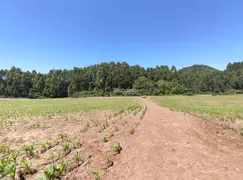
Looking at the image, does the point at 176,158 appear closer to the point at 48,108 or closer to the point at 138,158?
the point at 138,158

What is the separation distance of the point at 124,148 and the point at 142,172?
4.43ft

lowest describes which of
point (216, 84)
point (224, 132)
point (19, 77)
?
point (224, 132)

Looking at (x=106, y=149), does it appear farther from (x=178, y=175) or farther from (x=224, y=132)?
(x=224, y=132)

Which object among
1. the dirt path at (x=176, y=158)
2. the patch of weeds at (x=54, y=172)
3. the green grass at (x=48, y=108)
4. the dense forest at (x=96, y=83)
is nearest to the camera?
the patch of weeds at (x=54, y=172)

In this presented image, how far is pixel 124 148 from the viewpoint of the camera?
13.5ft

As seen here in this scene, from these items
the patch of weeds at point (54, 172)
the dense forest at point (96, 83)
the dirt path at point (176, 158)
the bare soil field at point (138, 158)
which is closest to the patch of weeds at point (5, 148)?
the bare soil field at point (138, 158)

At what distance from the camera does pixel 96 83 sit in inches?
2530

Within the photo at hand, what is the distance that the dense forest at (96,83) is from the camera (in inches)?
2344

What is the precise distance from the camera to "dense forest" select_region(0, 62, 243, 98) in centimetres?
5953

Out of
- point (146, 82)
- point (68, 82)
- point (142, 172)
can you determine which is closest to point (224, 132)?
point (142, 172)

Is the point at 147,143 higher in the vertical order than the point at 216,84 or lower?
lower

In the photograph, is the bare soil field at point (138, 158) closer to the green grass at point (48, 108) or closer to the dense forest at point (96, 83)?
the green grass at point (48, 108)

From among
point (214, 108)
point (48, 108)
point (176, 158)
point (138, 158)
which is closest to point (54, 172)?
point (138, 158)

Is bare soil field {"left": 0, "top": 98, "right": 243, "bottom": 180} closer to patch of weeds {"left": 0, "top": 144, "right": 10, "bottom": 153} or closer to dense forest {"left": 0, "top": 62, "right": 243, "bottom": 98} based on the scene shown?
patch of weeds {"left": 0, "top": 144, "right": 10, "bottom": 153}
